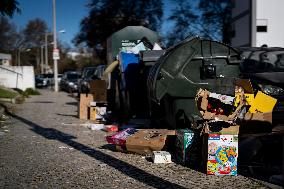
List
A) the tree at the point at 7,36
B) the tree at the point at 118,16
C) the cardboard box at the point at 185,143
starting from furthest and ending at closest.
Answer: the tree at the point at 7,36
the tree at the point at 118,16
the cardboard box at the point at 185,143

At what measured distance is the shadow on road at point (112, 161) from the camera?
18.2 ft

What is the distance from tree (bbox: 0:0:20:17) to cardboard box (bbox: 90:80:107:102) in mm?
3265

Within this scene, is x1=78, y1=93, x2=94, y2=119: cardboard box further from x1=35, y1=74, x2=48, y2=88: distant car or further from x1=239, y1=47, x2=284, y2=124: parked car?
x1=35, y1=74, x2=48, y2=88: distant car

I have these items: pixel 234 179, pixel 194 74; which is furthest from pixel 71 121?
pixel 234 179

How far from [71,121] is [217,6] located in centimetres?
2647

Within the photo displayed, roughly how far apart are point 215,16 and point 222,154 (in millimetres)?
31501

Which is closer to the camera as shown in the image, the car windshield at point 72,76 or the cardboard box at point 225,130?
the cardboard box at point 225,130

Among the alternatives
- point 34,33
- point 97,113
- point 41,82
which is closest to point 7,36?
point 34,33

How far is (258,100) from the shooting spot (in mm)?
7348

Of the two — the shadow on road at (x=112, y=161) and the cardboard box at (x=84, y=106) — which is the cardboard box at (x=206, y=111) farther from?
the cardboard box at (x=84, y=106)

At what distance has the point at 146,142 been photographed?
Answer: 7191 mm

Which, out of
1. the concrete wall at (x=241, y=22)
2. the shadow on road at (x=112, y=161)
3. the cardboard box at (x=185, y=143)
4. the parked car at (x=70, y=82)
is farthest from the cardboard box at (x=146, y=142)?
the parked car at (x=70, y=82)

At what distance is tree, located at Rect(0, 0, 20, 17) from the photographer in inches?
509

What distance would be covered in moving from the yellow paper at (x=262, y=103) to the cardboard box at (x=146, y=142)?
4.68 ft
